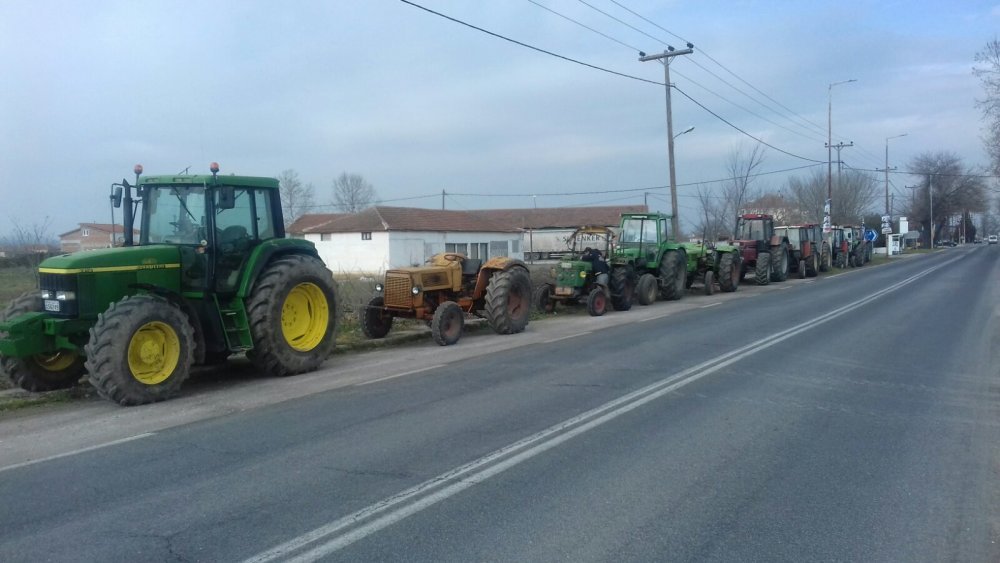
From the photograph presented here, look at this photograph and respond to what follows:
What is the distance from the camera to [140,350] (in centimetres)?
909

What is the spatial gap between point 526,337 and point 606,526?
1023cm

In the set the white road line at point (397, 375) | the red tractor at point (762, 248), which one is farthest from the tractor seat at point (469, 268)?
the red tractor at point (762, 248)

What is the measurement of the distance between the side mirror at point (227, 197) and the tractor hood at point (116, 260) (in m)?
0.85

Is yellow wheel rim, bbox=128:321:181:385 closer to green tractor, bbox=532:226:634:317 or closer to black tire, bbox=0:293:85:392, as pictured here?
black tire, bbox=0:293:85:392

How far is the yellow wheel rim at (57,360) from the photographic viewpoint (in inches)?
378

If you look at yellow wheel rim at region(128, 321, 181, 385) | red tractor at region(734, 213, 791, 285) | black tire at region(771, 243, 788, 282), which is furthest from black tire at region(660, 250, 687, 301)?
yellow wheel rim at region(128, 321, 181, 385)

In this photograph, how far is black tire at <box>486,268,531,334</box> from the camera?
15.2 m

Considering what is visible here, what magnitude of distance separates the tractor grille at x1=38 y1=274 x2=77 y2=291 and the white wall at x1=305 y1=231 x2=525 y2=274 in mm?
31622

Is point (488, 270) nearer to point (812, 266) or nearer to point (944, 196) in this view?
point (812, 266)

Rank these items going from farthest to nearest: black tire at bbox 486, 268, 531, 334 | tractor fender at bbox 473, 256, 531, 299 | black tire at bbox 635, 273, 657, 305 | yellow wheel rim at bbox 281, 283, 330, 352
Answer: black tire at bbox 635, 273, 657, 305
tractor fender at bbox 473, 256, 531, 299
black tire at bbox 486, 268, 531, 334
yellow wheel rim at bbox 281, 283, 330, 352

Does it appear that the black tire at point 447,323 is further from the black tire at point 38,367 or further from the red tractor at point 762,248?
the red tractor at point 762,248

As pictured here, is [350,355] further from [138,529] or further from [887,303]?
[887,303]

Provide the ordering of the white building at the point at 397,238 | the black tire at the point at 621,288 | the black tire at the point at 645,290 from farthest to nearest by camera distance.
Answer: the white building at the point at 397,238 → the black tire at the point at 645,290 → the black tire at the point at 621,288

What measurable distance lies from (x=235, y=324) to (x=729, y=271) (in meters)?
20.8
